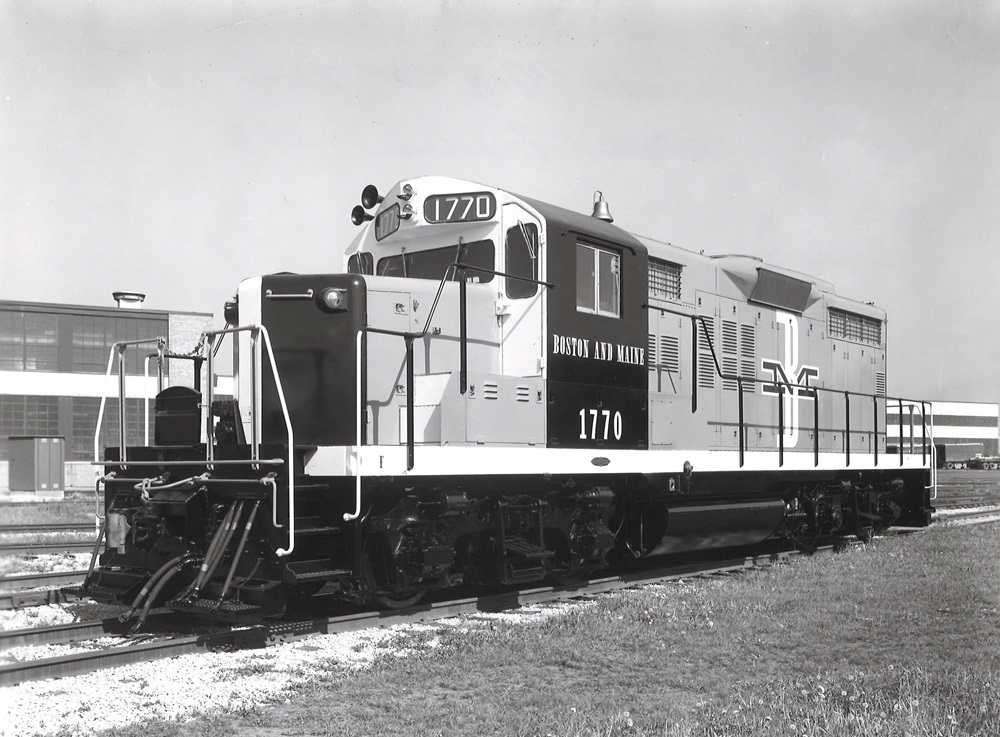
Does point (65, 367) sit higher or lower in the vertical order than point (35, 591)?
higher

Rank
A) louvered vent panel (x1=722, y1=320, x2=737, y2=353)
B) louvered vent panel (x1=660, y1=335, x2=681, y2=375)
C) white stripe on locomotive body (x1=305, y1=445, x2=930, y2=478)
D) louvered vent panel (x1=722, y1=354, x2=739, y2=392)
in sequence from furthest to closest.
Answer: louvered vent panel (x1=722, y1=320, x2=737, y2=353), louvered vent panel (x1=722, y1=354, x2=739, y2=392), louvered vent panel (x1=660, y1=335, x2=681, y2=375), white stripe on locomotive body (x1=305, y1=445, x2=930, y2=478)

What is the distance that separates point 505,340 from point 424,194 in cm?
145

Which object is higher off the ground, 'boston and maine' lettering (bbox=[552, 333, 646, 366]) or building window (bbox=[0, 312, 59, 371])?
A: building window (bbox=[0, 312, 59, 371])

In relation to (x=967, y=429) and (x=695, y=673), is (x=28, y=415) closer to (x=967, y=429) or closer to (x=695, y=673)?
(x=695, y=673)

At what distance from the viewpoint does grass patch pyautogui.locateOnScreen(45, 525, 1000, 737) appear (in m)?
4.45

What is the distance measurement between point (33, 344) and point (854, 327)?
953 inches

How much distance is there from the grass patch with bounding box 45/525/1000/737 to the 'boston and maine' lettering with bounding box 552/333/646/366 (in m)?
2.05

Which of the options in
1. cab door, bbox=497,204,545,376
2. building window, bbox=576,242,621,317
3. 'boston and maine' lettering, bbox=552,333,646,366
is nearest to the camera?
cab door, bbox=497,204,545,376

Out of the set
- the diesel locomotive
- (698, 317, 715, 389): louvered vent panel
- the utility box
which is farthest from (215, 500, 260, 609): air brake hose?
the utility box

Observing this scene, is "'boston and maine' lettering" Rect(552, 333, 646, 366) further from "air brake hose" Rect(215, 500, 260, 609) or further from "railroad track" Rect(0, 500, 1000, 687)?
"air brake hose" Rect(215, 500, 260, 609)

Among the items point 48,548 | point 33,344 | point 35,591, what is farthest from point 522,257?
point 33,344

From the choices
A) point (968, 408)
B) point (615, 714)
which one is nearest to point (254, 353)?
point (615, 714)

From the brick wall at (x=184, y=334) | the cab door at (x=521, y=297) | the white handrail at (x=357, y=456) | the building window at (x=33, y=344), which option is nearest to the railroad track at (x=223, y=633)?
the white handrail at (x=357, y=456)

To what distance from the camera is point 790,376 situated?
12.2 meters
